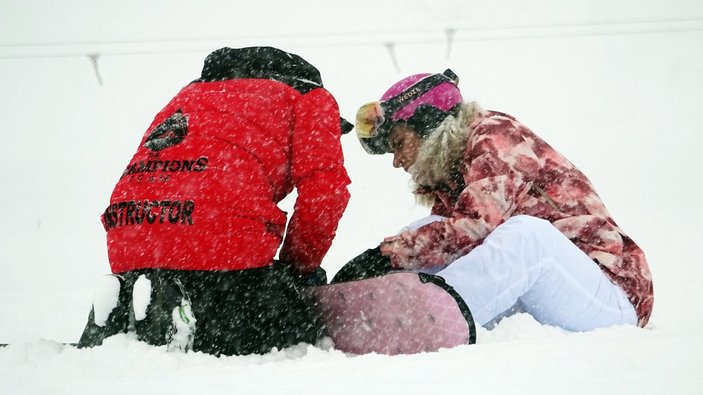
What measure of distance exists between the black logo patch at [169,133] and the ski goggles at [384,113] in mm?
765

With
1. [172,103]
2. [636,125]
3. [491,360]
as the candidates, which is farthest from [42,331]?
[636,125]

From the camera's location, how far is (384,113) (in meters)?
2.76

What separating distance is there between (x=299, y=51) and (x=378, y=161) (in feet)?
6.04

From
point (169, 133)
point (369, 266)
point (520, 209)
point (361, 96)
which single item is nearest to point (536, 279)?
point (520, 209)

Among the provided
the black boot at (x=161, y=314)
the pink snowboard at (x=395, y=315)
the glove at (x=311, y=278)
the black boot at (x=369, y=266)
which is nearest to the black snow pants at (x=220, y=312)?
the black boot at (x=161, y=314)

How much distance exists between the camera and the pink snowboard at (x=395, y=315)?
2.00 m

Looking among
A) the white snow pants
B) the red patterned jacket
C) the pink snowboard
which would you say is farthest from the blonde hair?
the pink snowboard

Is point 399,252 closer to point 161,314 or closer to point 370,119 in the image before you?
point 370,119

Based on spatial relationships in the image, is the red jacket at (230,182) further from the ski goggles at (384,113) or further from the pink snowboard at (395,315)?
the ski goggles at (384,113)

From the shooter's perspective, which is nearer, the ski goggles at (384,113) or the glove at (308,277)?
the glove at (308,277)

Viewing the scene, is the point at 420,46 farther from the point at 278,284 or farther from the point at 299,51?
the point at 278,284

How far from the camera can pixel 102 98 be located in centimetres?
903

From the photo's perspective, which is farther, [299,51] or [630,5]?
[630,5]

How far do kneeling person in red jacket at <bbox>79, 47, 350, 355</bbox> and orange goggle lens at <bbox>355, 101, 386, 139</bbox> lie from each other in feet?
1.35
